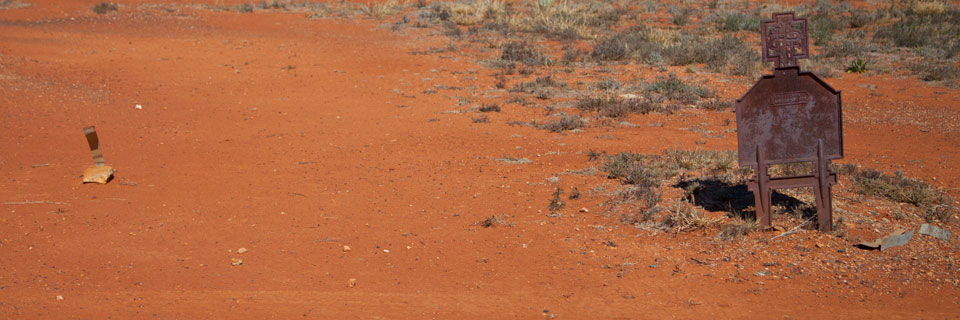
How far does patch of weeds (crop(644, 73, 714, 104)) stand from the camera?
11.7 meters

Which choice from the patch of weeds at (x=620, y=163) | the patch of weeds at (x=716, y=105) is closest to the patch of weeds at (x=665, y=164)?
the patch of weeds at (x=620, y=163)

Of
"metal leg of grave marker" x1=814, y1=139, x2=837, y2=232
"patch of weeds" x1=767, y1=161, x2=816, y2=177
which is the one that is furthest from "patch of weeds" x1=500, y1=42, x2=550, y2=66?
"metal leg of grave marker" x1=814, y1=139, x2=837, y2=232

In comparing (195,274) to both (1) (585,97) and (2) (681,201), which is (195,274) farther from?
(1) (585,97)

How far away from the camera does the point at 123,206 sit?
7.07m

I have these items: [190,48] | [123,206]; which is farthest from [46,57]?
[123,206]

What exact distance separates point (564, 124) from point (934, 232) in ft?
Result: 16.1

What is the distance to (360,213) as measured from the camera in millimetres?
6875

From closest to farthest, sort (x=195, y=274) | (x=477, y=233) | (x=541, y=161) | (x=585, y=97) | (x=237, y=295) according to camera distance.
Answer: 1. (x=237, y=295)
2. (x=195, y=274)
3. (x=477, y=233)
4. (x=541, y=161)
5. (x=585, y=97)

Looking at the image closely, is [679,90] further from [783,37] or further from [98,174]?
[98,174]

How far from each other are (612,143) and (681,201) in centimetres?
258

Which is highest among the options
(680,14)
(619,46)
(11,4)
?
(11,4)

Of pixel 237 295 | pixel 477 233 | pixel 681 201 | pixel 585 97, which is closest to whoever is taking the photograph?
pixel 237 295

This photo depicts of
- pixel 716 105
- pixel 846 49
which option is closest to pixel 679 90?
pixel 716 105

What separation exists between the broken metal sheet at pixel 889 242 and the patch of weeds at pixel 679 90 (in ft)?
19.5
